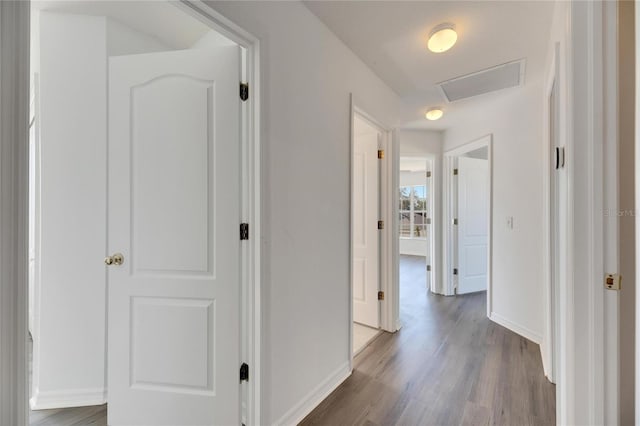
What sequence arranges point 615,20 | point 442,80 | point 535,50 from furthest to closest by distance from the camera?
point 442,80, point 535,50, point 615,20

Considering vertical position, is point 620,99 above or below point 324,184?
above

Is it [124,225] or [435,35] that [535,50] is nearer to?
[435,35]

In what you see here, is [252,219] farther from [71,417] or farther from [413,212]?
[413,212]

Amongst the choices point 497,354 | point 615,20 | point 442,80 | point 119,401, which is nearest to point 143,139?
point 119,401

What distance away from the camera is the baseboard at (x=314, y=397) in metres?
1.64

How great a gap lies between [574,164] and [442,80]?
2.01 m

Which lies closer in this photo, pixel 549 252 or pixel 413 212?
pixel 549 252

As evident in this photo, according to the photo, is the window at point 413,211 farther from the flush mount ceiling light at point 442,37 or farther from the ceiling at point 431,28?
the flush mount ceiling light at point 442,37

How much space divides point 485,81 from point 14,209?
10.7ft

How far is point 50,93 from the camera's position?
1.86m

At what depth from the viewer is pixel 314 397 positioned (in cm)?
185

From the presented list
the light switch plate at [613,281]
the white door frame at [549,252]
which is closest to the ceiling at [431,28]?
the white door frame at [549,252]

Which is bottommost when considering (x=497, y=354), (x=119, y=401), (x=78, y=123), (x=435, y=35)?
(x=497, y=354)

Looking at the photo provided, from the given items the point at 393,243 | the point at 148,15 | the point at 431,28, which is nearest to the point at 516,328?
the point at 393,243
